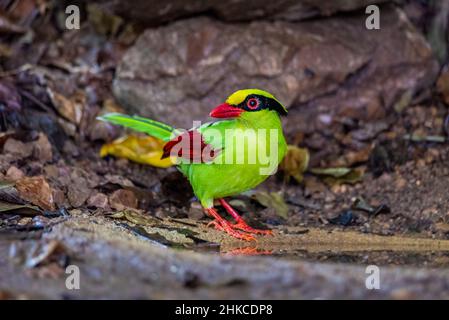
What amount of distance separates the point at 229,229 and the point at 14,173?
55.5 inches

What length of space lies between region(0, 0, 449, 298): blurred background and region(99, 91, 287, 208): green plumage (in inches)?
16.0

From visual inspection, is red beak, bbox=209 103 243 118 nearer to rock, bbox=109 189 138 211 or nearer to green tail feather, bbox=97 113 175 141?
green tail feather, bbox=97 113 175 141

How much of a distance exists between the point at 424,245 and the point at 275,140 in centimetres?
110

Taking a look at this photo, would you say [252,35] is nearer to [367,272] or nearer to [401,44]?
[401,44]

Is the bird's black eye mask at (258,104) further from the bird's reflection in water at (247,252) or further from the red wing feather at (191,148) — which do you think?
the bird's reflection in water at (247,252)

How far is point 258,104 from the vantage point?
4.81 metres

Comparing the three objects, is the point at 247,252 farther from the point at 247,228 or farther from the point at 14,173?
the point at 14,173

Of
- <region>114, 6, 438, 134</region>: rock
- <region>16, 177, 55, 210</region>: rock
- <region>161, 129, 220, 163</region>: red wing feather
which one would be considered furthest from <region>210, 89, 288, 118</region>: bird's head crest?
<region>114, 6, 438, 134</region>: rock

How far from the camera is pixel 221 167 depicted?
15.6ft

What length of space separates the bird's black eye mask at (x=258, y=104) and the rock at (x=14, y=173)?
1.46 meters

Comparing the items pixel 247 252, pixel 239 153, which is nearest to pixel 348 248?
pixel 247 252

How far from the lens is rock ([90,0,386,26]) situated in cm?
638

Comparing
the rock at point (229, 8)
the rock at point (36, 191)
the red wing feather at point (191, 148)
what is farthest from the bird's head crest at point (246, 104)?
the rock at point (229, 8)

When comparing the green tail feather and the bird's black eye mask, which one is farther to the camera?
the green tail feather
